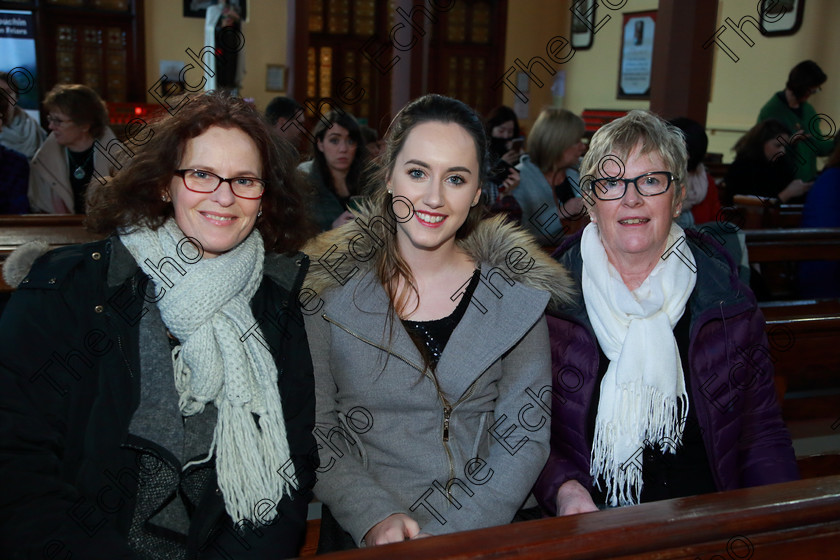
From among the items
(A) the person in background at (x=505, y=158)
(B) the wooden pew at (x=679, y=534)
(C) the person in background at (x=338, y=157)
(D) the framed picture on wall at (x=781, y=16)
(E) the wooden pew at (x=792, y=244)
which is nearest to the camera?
(B) the wooden pew at (x=679, y=534)

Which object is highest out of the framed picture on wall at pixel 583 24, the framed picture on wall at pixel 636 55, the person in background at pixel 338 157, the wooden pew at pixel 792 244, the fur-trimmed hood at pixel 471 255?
the framed picture on wall at pixel 583 24

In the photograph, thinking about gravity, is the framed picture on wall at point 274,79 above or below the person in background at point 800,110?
above

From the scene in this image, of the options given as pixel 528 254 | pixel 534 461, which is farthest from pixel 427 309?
pixel 534 461

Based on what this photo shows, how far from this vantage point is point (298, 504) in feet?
5.11

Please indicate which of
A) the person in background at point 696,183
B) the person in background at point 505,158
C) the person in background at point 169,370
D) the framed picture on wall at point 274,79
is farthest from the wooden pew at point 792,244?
the framed picture on wall at point 274,79

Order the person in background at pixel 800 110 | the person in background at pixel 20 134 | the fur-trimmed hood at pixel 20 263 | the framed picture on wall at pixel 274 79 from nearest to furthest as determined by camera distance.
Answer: the fur-trimmed hood at pixel 20 263, the person in background at pixel 20 134, the person in background at pixel 800 110, the framed picture on wall at pixel 274 79

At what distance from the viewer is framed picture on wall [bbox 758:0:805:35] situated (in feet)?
23.7

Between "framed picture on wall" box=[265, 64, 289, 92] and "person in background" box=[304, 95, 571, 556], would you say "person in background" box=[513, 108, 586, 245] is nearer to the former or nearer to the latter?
"person in background" box=[304, 95, 571, 556]

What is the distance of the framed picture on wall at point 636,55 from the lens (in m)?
9.29

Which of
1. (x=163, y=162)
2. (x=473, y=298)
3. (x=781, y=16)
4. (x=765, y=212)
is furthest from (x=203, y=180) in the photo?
(x=781, y=16)

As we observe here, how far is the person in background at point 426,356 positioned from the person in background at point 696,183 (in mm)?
1572

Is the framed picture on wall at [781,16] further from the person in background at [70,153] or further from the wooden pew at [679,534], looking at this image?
the wooden pew at [679,534]

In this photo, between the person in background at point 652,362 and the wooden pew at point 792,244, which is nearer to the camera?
the person in background at point 652,362

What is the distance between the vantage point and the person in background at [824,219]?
140 inches
